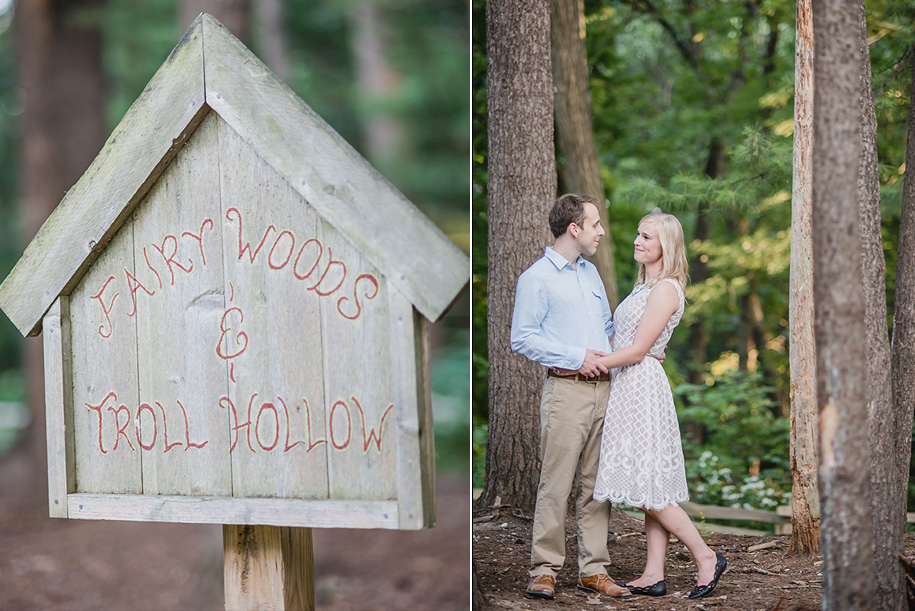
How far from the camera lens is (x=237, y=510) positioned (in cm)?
191

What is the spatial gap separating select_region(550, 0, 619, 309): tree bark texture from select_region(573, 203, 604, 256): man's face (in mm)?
2239

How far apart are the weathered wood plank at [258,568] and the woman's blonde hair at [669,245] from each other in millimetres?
1559

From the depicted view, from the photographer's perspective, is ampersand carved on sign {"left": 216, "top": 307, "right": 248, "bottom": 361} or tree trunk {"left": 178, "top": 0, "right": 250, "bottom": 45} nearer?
ampersand carved on sign {"left": 216, "top": 307, "right": 248, "bottom": 361}

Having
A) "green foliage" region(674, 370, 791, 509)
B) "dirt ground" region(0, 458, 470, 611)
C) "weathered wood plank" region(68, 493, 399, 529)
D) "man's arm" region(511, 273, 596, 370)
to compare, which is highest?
"man's arm" region(511, 273, 596, 370)

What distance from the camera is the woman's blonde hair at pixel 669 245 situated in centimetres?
288

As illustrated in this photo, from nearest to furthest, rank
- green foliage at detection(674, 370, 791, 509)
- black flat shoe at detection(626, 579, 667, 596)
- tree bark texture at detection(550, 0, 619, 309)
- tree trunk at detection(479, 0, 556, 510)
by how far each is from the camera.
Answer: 1. black flat shoe at detection(626, 579, 667, 596)
2. tree trunk at detection(479, 0, 556, 510)
3. tree bark texture at detection(550, 0, 619, 309)
4. green foliage at detection(674, 370, 791, 509)

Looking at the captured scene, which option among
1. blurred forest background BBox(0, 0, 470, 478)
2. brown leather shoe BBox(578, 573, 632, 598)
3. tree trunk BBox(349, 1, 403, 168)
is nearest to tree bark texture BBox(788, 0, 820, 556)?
brown leather shoe BBox(578, 573, 632, 598)

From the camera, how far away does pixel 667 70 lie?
10.7 metres

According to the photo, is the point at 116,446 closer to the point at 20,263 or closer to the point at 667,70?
the point at 20,263

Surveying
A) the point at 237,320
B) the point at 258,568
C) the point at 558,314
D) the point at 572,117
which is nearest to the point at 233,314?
the point at 237,320

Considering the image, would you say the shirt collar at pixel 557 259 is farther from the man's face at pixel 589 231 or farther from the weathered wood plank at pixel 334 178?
the weathered wood plank at pixel 334 178

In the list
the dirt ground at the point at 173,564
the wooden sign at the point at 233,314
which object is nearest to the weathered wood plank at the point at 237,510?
the wooden sign at the point at 233,314

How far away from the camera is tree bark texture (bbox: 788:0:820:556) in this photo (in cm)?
357

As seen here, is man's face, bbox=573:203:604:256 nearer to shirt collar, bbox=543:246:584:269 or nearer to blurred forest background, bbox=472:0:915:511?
shirt collar, bbox=543:246:584:269
